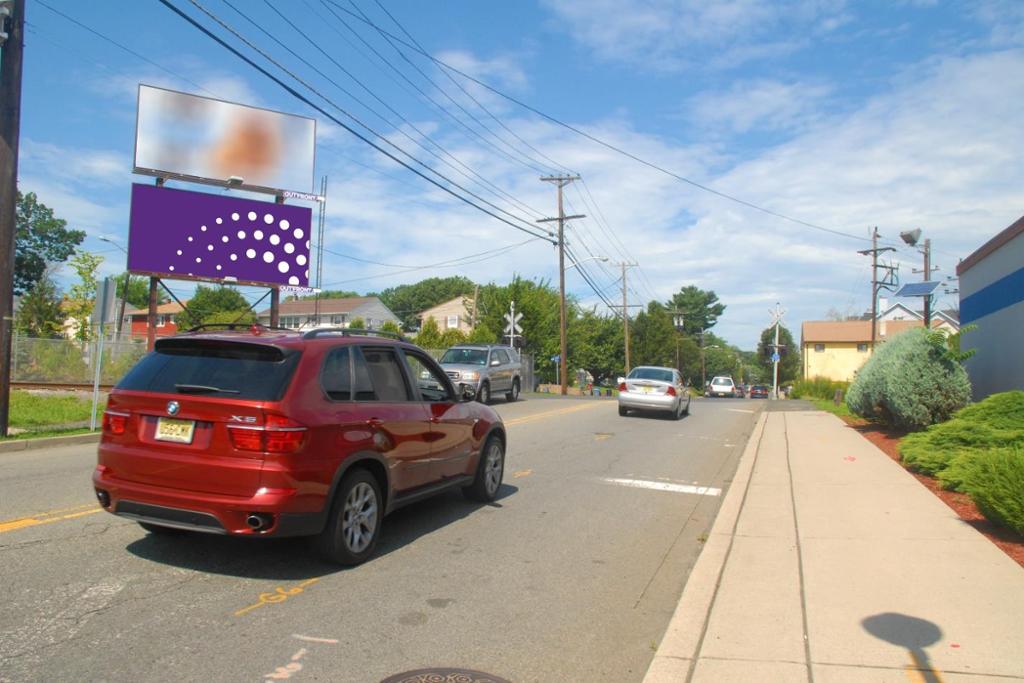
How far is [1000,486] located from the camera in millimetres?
6672

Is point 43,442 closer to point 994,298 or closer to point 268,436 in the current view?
point 268,436

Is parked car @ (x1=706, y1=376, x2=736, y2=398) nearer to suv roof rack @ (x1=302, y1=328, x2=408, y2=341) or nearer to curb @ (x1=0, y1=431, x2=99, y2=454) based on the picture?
curb @ (x1=0, y1=431, x2=99, y2=454)

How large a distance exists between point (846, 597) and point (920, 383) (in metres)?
8.87

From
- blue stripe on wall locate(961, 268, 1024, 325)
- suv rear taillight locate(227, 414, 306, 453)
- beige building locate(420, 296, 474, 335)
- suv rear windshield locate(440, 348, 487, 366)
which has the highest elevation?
beige building locate(420, 296, 474, 335)

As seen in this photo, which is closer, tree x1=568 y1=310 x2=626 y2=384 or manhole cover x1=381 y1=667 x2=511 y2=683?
manhole cover x1=381 y1=667 x2=511 y2=683

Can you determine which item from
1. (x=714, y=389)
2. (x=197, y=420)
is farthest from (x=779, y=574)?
(x=714, y=389)

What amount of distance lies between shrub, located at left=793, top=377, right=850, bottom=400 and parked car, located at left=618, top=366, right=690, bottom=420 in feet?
60.1

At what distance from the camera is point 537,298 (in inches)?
2100

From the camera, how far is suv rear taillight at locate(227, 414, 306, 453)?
518cm

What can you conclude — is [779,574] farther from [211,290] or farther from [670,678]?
[211,290]

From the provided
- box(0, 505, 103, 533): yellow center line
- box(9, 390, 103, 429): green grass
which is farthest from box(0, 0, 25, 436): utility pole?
box(0, 505, 103, 533): yellow center line

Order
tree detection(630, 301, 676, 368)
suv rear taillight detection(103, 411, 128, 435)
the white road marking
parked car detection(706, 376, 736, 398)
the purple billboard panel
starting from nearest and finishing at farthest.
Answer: suv rear taillight detection(103, 411, 128, 435), the white road marking, the purple billboard panel, parked car detection(706, 376, 736, 398), tree detection(630, 301, 676, 368)

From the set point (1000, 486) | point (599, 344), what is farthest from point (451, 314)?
point (1000, 486)

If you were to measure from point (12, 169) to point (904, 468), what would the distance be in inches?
561
